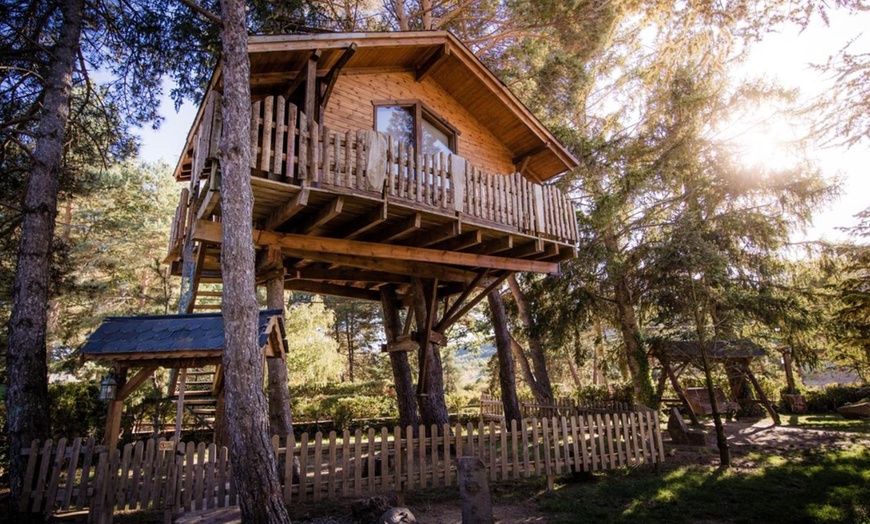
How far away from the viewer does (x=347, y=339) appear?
3712cm

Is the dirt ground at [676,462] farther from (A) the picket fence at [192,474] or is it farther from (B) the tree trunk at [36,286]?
(B) the tree trunk at [36,286]

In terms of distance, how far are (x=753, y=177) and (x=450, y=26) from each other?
11.8m

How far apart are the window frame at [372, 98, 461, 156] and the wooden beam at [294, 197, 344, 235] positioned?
2830 mm

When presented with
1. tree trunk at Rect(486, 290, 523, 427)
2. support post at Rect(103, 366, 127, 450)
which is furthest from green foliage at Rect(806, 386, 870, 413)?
support post at Rect(103, 366, 127, 450)

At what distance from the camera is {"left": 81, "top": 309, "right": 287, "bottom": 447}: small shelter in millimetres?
6461

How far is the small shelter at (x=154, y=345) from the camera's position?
6461 mm

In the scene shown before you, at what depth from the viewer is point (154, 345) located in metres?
6.61

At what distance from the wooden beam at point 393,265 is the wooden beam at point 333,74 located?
2.91m

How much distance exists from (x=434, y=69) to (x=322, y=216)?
221 inches

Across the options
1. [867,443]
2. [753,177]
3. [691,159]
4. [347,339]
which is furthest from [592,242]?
[347,339]

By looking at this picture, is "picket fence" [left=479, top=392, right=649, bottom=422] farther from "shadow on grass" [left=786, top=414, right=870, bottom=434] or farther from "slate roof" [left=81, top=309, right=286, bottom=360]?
"slate roof" [left=81, top=309, right=286, bottom=360]

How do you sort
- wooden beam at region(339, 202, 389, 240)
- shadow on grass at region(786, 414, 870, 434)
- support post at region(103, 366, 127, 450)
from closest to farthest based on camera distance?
support post at region(103, 366, 127, 450)
wooden beam at region(339, 202, 389, 240)
shadow on grass at region(786, 414, 870, 434)

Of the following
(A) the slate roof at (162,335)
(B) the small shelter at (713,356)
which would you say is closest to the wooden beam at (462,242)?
(A) the slate roof at (162,335)

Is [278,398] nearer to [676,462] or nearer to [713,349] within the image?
[676,462]
